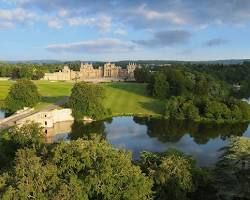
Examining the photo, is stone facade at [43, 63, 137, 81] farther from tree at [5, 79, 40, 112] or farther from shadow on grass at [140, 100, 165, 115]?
tree at [5, 79, 40, 112]

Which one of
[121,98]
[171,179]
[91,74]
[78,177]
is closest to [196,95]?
[121,98]

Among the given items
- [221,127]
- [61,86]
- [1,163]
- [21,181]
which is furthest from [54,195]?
[61,86]

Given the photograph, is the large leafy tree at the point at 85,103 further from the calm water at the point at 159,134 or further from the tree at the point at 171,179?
the tree at the point at 171,179

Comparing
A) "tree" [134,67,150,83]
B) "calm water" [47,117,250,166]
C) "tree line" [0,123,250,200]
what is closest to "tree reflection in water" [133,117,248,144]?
"calm water" [47,117,250,166]

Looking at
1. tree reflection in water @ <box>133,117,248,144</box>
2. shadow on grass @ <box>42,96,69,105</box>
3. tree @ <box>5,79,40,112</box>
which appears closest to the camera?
tree reflection in water @ <box>133,117,248,144</box>

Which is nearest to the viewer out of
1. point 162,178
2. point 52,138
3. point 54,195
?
point 54,195

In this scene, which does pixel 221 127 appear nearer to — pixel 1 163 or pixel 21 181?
pixel 1 163
